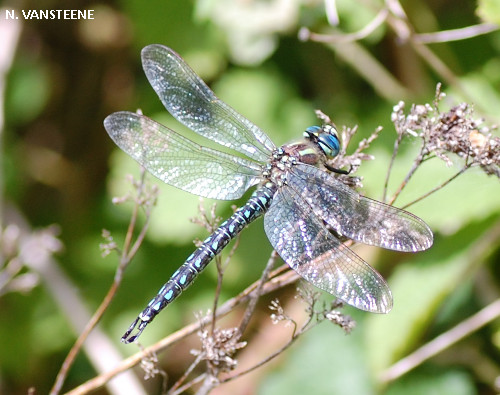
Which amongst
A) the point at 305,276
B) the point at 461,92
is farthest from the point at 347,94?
the point at 305,276

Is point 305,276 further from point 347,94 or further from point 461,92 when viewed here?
point 347,94

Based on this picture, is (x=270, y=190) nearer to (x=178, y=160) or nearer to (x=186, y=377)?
(x=178, y=160)

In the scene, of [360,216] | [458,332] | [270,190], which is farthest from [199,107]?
[458,332]

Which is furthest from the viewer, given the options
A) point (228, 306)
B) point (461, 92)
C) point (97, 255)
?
point (97, 255)

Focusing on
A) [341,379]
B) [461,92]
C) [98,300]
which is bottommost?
[341,379]

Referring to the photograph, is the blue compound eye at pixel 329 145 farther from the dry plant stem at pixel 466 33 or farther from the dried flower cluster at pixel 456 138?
the dry plant stem at pixel 466 33

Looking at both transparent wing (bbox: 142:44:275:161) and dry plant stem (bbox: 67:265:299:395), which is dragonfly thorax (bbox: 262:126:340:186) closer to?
transparent wing (bbox: 142:44:275:161)

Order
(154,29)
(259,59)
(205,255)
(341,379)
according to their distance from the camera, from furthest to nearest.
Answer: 1. (154,29)
2. (259,59)
3. (341,379)
4. (205,255)
